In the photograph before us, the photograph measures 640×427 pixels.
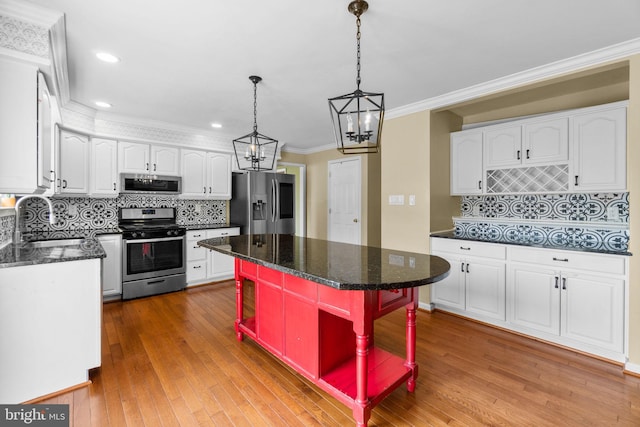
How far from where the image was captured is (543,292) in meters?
2.70

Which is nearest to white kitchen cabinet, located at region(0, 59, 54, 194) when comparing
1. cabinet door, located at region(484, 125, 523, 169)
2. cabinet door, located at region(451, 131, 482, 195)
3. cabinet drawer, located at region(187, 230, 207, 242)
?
cabinet drawer, located at region(187, 230, 207, 242)

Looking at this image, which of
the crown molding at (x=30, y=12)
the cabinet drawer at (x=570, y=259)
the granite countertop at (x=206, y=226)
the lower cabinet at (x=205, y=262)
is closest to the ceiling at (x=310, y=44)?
the crown molding at (x=30, y=12)

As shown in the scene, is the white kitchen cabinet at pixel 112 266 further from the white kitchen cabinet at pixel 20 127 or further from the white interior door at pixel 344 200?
the white interior door at pixel 344 200

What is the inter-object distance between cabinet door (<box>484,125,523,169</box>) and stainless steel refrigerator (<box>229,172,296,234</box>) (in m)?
3.11

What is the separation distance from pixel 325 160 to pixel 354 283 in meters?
4.70

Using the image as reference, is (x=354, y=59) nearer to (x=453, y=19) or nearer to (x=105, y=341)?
(x=453, y=19)

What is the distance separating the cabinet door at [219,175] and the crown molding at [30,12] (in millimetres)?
2945

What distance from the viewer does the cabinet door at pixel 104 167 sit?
12.6 ft

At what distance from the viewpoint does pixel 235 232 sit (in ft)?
15.9

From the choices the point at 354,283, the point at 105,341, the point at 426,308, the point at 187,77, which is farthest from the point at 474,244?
the point at 105,341

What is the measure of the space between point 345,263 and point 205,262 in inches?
135

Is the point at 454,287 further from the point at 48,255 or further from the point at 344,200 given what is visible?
the point at 48,255

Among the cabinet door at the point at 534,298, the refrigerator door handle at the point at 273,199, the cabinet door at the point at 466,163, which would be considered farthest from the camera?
the refrigerator door handle at the point at 273,199

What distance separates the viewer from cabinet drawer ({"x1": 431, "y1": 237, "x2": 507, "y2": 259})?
2.97 metres
